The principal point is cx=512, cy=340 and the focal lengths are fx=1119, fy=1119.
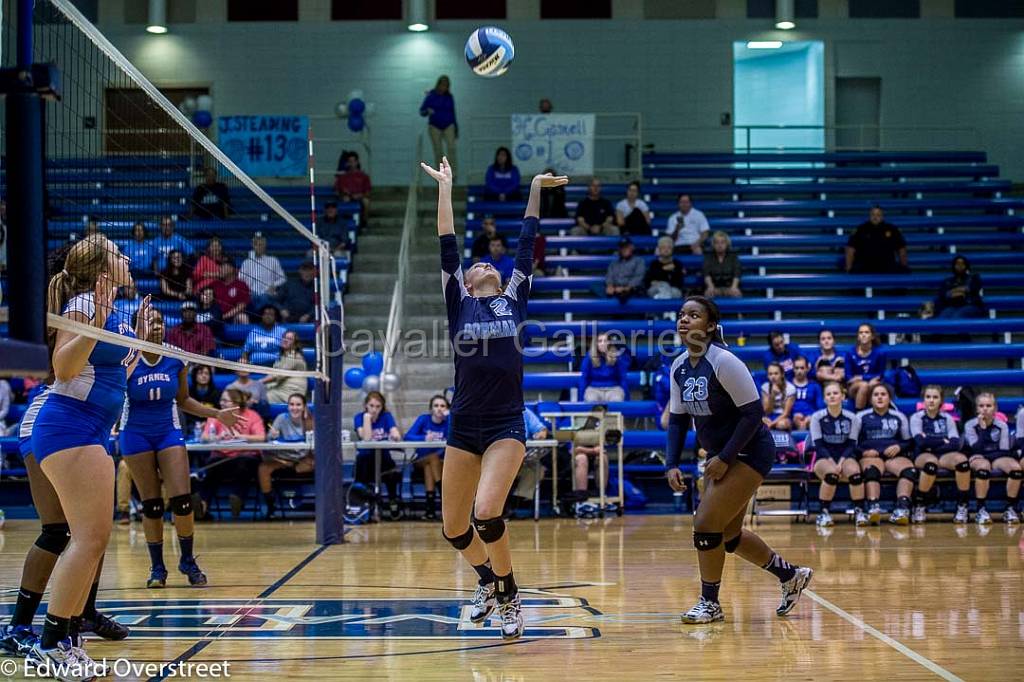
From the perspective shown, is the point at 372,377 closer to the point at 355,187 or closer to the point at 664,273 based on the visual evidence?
the point at 664,273

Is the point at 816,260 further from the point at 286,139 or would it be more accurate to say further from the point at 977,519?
the point at 286,139

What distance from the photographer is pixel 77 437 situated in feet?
16.8

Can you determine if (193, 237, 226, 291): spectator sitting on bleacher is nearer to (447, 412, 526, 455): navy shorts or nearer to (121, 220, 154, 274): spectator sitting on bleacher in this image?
(121, 220, 154, 274): spectator sitting on bleacher

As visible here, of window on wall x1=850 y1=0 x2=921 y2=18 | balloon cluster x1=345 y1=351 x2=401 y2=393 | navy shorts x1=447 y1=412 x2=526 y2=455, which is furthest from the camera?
window on wall x1=850 y1=0 x2=921 y2=18

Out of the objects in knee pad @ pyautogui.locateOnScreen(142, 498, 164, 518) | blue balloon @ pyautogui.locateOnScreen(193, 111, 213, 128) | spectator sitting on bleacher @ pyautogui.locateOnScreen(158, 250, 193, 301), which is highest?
blue balloon @ pyautogui.locateOnScreen(193, 111, 213, 128)

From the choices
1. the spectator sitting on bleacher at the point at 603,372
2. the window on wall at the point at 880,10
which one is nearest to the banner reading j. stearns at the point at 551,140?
the spectator sitting on bleacher at the point at 603,372

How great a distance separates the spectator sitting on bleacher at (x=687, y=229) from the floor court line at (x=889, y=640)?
419 inches

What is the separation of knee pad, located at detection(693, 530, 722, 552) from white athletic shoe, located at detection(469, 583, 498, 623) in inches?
48.1

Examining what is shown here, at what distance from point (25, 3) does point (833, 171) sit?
733 inches

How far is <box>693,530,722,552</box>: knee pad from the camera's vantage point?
6348 mm

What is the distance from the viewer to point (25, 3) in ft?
11.9

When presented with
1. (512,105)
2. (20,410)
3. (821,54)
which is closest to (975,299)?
(821,54)

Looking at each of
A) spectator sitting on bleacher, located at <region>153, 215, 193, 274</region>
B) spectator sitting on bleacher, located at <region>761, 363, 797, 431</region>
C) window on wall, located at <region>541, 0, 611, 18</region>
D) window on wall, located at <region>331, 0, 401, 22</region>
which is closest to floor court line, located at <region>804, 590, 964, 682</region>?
spectator sitting on bleacher, located at <region>761, 363, 797, 431</region>

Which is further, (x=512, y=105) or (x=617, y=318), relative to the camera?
(x=512, y=105)
